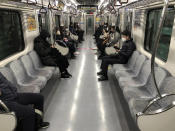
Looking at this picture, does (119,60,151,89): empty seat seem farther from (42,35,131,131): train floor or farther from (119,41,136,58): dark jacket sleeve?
(119,41,136,58): dark jacket sleeve

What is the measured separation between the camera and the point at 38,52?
179 inches

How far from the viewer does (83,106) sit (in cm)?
334

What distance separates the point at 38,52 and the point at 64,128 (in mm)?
2494

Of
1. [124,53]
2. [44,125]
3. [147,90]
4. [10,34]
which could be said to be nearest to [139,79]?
[147,90]

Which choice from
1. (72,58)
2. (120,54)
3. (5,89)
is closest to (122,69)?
(120,54)

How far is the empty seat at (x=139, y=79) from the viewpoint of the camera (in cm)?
317

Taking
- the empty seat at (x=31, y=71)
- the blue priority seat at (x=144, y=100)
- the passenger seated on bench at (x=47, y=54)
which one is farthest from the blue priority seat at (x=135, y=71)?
the passenger seated on bench at (x=47, y=54)

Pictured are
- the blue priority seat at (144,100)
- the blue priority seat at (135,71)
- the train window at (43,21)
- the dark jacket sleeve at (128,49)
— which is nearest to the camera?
the blue priority seat at (144,100)

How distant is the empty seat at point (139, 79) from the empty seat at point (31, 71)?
64.6 inches

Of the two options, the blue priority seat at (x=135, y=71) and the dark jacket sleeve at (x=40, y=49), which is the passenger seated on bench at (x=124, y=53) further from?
the dark jacket sleeve at (x=40, y=49)

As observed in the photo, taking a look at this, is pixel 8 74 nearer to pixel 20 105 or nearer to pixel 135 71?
pixel 20 105

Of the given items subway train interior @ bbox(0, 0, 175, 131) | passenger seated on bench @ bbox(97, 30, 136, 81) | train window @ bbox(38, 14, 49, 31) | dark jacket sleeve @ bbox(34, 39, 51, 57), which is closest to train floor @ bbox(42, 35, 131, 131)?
subway train interior @ bbox(0, 0, 175, 131)

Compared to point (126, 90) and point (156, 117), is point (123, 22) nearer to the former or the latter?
point (126, 90)

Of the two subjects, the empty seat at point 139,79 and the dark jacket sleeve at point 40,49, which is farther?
the dark jacket sleeve at point 40,49
